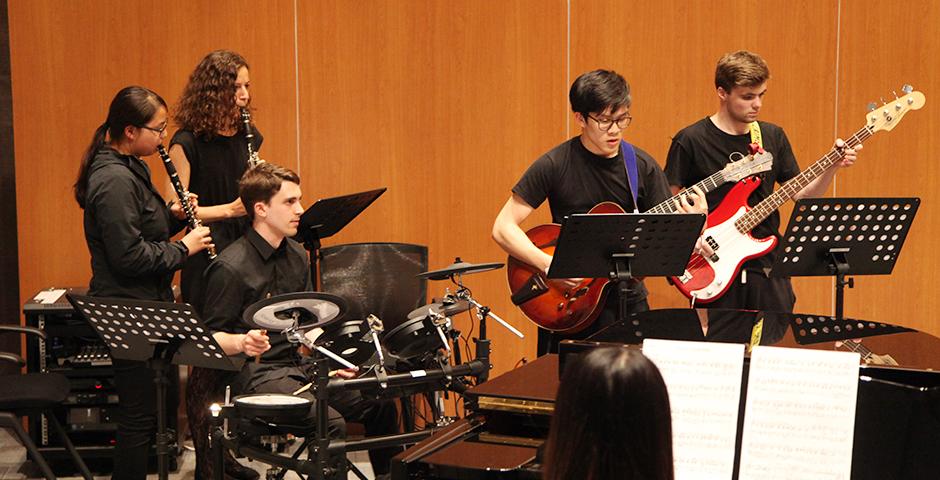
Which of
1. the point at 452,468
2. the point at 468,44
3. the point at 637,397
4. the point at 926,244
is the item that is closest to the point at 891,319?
the point at 926,244

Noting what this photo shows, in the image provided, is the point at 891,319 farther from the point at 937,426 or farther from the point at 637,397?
the point at 637,397

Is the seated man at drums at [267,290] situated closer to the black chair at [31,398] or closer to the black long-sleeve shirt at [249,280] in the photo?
the black long-sleeve shirt at [249,280]

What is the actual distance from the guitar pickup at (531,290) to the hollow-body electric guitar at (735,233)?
67 cm

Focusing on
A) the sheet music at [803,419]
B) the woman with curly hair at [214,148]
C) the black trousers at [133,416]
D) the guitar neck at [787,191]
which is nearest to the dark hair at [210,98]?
the woman with curly hair at [214,148]

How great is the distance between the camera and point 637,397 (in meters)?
1.54

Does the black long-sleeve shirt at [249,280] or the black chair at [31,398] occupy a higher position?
the black long-sleeve shirt at [249,280]

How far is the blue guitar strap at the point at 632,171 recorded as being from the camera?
167 inches

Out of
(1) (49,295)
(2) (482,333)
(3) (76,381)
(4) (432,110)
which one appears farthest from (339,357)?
(4) (432,110)

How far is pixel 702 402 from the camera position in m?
2.24

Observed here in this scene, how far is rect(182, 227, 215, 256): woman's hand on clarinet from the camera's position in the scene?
4359 mm

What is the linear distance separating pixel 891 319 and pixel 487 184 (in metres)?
2.49

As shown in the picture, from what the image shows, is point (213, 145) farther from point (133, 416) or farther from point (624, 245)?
point (624, 245)

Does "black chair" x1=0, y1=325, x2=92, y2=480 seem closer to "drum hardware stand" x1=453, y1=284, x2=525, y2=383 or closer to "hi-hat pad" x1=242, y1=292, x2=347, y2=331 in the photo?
"hi-hat pad" x1=242, y1=292, x2=347, y2=331

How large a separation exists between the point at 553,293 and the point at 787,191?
3.82 ft
